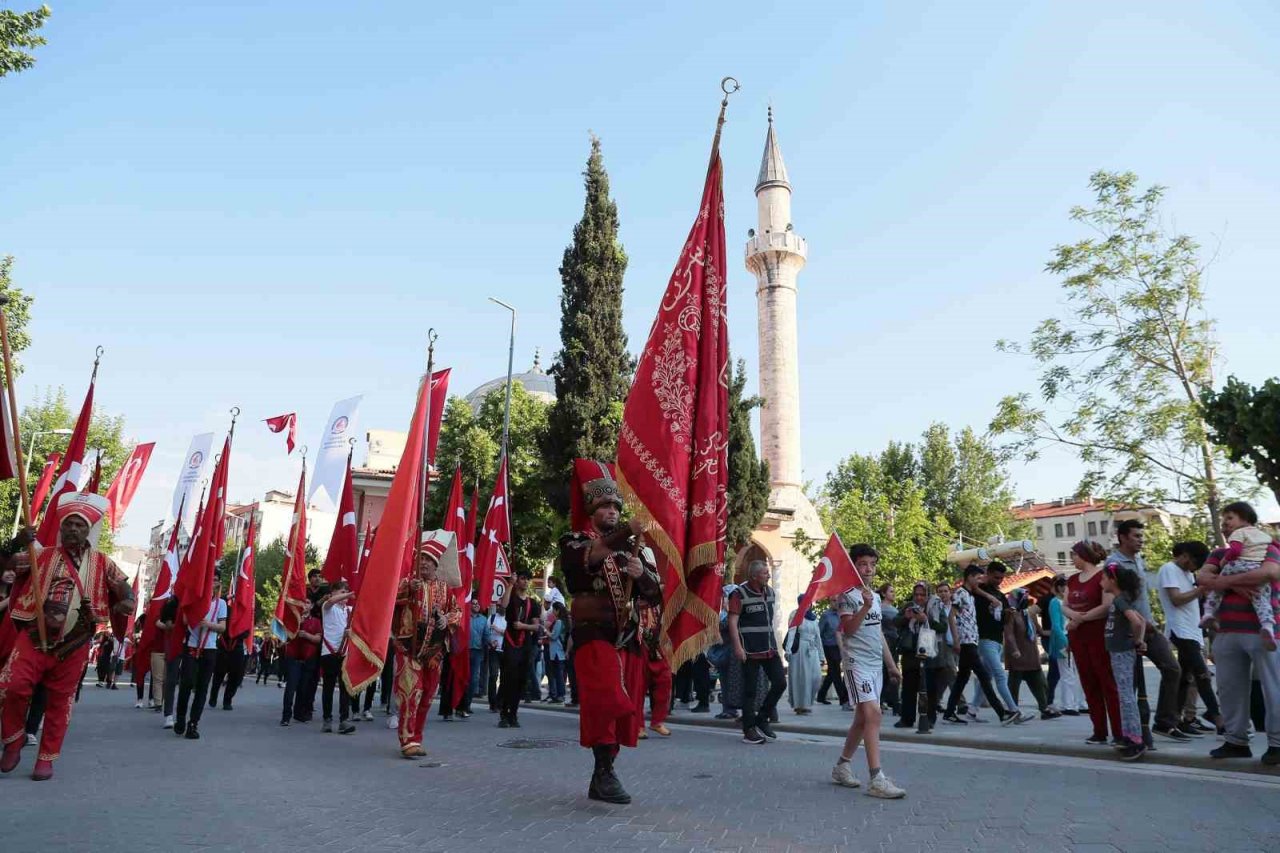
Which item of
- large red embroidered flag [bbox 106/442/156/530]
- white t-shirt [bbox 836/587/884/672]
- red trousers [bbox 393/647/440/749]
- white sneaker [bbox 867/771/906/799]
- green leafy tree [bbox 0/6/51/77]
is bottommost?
white sneaker [bbox 867/771/906/799]

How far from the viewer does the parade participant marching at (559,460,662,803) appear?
6004mm

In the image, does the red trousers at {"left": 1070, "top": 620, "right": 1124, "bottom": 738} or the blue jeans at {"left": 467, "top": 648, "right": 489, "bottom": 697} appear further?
the blue jeans at {"left": 467, "top": 648, "right": 489, "bottom": 697}

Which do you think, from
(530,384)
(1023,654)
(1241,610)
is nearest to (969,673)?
(1023,654)

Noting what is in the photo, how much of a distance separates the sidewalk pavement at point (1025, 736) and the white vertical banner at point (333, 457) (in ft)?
26.3

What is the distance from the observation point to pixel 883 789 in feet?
20.8

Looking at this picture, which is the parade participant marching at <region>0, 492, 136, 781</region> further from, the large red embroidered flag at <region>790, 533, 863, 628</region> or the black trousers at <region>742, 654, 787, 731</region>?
the black trousers at <region>742, 654, 787, 731</region>

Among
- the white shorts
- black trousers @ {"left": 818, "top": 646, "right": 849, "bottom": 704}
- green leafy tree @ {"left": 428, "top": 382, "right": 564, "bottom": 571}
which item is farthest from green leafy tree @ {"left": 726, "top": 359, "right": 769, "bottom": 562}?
the white shorts

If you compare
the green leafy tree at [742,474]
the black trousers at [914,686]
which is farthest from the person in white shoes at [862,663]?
the green leafy tree at [742,474]

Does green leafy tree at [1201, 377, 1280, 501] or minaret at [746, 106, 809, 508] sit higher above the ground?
minaret at [746, 106, 809, 508]

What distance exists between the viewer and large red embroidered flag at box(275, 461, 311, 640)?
1351cm

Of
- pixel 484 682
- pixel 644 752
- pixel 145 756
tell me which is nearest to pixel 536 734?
pixel 644 752

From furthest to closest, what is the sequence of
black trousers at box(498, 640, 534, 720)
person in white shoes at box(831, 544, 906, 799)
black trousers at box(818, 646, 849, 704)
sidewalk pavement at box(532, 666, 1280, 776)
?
black trousers at box(818, 646, 849, 704) < black trousers at box(498, 640, 534, 720) < sidewalk pavement at box(532, 666, 1280, 776) < person in white shoes at box(831, 544, 906, 799)

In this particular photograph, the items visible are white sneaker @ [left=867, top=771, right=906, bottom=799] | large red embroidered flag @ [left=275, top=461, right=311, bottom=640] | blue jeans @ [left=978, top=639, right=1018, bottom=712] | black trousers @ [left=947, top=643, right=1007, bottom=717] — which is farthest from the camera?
large red embroidered flag @ [left=275, top=461, right=311, bottom=640]

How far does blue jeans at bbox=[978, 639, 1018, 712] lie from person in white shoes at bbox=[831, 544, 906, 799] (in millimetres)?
5466
